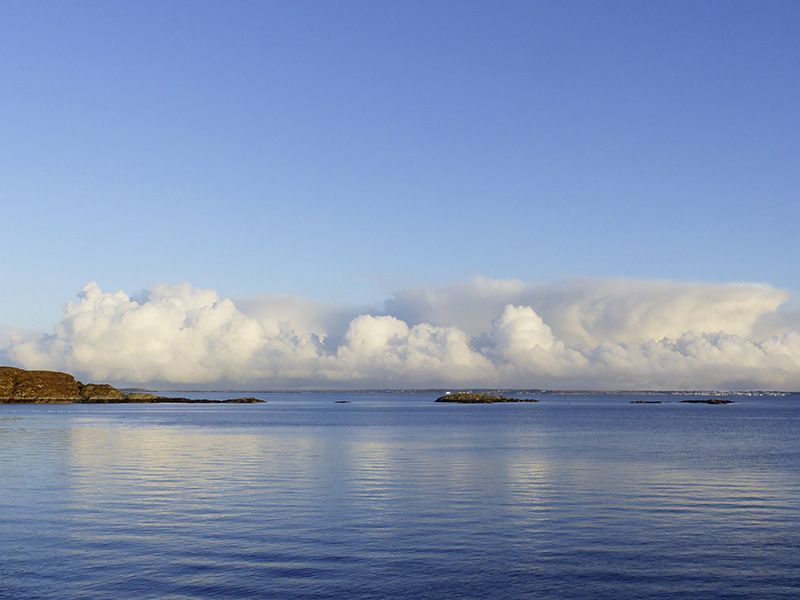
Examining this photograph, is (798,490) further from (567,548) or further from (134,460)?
(134,460)

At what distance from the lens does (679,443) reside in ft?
318

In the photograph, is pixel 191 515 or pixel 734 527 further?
pixel 191 515

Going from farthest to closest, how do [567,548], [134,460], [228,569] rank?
[134,460], [567,548], [228,569]

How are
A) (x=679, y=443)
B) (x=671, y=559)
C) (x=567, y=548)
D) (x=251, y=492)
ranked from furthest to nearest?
(x=679, y=443) → (x=251, y=492) → (x=567, y=548) → (x=671, y=559)

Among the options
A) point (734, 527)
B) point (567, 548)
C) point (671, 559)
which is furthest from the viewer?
point (734, 527)

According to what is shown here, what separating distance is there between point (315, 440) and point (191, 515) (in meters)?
62.3

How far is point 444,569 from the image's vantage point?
27172 millimetres

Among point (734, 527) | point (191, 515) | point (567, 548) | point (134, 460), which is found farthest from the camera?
point (134, 460)

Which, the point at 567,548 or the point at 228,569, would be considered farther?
the point at 567,548

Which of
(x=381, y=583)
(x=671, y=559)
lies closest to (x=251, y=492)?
(x=381, y=583)

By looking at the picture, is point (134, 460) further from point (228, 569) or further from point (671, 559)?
point (671, 559)

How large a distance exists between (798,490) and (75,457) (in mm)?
59501

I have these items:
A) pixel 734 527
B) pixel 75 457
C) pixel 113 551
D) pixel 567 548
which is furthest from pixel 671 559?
pixel 75 457

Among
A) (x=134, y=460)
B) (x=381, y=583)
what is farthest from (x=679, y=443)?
(x=381, y=583)
